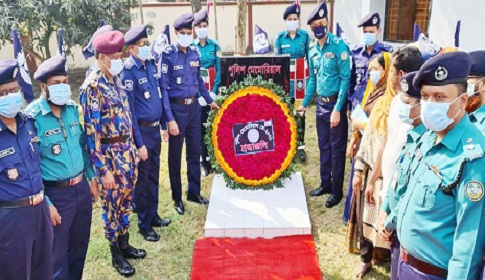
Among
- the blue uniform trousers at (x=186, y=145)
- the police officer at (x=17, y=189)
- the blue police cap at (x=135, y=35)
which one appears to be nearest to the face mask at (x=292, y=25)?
the blue uniform trousers at (x=186, y=145)

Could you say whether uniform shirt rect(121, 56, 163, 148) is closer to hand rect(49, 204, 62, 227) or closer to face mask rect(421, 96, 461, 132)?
hand rect(49, 204, 62, 227)

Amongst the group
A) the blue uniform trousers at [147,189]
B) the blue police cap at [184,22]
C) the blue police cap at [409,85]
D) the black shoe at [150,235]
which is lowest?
the black shoe at [150,235]

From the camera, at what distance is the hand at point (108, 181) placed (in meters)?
3.52

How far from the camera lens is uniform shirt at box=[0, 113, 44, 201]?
2.72 m

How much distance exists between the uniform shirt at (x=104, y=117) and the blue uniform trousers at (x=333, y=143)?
89.3 inches

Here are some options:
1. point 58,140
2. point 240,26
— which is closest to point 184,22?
point 58,140

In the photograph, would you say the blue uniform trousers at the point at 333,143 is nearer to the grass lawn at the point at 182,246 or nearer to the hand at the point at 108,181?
the grass lawn at the point at 182,246

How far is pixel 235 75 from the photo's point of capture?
5273 millimetres

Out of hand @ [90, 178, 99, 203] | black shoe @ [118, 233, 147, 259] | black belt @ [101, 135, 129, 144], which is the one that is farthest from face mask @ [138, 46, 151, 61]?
black shoe @ [118, 233, 147, 259]

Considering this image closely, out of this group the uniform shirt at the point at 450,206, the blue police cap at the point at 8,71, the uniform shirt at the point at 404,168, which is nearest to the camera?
the uniform shirt at the point at 450,206

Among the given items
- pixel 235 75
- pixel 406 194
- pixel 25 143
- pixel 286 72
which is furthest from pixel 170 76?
pixel 406 194

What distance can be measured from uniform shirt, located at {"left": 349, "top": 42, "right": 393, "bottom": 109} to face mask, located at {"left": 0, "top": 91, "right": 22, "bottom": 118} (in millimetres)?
3083

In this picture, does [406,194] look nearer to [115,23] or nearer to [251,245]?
[251,245]

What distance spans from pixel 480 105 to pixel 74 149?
268 cm
